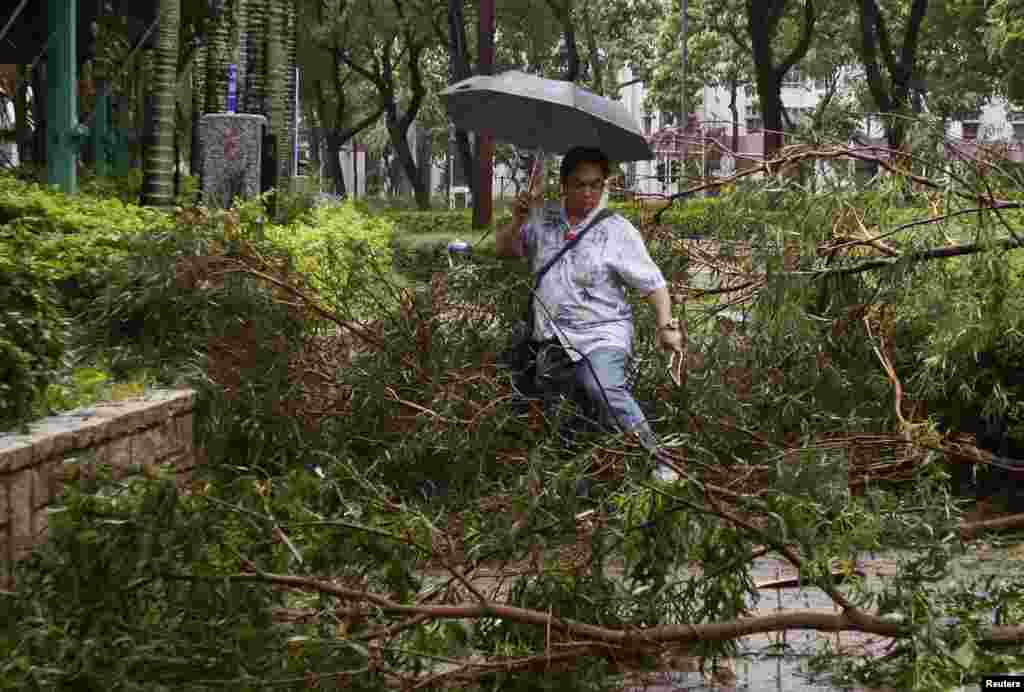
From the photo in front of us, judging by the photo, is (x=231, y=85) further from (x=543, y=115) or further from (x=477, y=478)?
(x=477, y=478)

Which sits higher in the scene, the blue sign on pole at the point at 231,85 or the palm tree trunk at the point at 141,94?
the palm tree trunk at the point at 141,94

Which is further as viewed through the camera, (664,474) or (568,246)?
(568,246)

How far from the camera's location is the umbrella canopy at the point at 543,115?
8.16 metres

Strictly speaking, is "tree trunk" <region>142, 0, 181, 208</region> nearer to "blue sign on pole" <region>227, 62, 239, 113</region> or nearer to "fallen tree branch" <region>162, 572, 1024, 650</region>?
"blue sign on pole" <region>227, 62, 239, 113</region>

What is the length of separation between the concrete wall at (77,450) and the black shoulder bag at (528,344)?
4.54 ft

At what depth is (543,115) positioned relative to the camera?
333 inches

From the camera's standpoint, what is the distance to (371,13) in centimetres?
4222

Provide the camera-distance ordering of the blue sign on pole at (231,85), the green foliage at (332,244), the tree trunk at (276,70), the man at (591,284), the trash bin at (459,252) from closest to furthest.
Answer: the man at (591,284) < the trash bin at (459,252) < the green foliage at (332,244) < the blue sign on pole at (231,85) < the tree trunk at (276,70)

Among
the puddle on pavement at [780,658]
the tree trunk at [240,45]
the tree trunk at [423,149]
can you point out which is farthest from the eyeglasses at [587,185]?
the tree trunk at [423,149]

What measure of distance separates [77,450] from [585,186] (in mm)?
2463

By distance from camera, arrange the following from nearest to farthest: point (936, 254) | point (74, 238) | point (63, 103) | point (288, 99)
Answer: point (936, 254), point (74, 238), point (63, 103), point (288, 99)

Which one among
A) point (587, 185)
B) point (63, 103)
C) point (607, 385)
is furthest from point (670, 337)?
point (63, 103)

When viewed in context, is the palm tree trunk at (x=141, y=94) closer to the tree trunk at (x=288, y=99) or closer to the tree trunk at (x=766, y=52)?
the tree trunk at (x=288, y=99)

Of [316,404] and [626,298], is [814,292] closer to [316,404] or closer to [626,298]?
[626,298]
